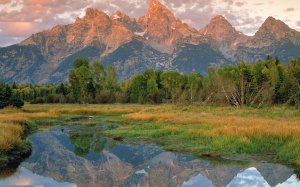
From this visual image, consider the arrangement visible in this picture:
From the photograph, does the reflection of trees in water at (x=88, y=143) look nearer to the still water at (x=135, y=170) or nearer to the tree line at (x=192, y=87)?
the still water at (x=135, y=170)

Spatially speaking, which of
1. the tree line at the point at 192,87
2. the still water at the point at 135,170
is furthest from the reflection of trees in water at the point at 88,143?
the tree line at the point at 192,87

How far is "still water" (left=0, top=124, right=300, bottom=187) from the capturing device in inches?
918

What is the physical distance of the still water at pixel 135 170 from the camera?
2333 cm

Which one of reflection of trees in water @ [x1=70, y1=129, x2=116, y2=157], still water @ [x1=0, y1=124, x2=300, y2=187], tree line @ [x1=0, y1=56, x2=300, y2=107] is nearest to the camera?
still water @ [x1=0, y1=124, x2=300, y2=187]

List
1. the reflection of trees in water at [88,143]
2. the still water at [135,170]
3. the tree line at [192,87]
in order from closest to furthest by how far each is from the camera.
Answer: the still water at [135,170] < the reflection of trees in water at [88,143] < the tree line at [192,87]

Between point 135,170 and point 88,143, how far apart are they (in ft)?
48.0

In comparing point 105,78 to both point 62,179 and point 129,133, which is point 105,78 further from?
point 62,179

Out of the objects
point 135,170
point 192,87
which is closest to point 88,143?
point 135,170

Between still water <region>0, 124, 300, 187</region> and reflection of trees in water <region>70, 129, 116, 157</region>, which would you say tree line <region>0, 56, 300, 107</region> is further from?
still water <region>0, 124, 300, 187</region>

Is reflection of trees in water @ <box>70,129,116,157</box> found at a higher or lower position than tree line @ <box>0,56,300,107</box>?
lower

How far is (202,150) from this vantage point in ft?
105

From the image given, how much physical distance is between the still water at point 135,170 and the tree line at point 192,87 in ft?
167

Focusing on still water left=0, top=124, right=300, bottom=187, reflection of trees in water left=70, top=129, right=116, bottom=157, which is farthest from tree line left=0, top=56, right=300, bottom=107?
still water left=0, top=124, right=300, bottom=187

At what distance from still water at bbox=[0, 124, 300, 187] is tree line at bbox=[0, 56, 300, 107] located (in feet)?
167
